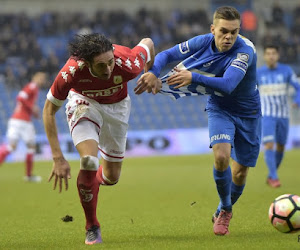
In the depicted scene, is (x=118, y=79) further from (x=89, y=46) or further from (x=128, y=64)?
(x=89, y=46)

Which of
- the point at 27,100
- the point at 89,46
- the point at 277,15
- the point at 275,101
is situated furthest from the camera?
the point at 277,15

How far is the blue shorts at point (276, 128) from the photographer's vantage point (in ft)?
39.7

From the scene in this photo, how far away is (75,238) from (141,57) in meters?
1.95

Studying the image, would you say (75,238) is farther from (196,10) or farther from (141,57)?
(196,10)

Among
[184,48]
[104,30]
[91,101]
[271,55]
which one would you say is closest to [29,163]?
[271,55]

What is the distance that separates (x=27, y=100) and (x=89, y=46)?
33.3 ft

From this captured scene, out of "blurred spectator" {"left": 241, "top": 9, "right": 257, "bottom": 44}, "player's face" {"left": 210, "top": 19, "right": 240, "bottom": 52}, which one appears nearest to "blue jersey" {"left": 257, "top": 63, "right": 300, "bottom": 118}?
"player's face" {"left": 210, "top": 19, "right": 240, "bottom": 52}

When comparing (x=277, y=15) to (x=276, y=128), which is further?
(x=277, y=15)

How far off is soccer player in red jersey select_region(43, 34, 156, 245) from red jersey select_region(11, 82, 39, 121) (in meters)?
8.88

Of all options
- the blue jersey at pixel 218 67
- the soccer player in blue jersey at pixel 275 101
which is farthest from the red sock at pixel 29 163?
the blue jersey at pixel 218 67

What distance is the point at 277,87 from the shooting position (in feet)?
40.6

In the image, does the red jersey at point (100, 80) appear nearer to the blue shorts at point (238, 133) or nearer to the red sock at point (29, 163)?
the blue shorts at point (238, 133)

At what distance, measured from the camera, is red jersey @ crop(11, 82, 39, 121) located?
15727 mm

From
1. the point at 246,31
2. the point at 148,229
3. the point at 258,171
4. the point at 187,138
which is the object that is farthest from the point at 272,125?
the point at 246,31
